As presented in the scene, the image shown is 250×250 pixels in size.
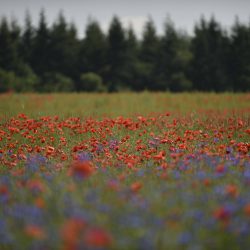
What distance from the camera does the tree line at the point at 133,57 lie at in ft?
116

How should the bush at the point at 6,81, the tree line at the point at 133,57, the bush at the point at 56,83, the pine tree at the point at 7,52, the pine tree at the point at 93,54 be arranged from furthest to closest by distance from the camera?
the pine tree at the point at 93,54 → the tree line at the point at 133,57 → the bush at the point at 56,83 → the pine tree at the point at 7,52 → the bush at the point at 6,81

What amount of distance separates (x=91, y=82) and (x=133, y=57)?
5.74m

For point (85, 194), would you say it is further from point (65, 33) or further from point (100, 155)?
point (65, 33)

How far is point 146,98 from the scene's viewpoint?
613 inches

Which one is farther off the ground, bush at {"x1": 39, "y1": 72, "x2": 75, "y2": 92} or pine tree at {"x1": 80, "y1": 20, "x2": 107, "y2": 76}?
pine tree at {"x1": 80, "y1": 20, "x2": 107, "y2": 76}

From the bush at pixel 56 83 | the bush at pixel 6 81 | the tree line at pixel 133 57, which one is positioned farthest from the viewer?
the tree line at pixel 133 57

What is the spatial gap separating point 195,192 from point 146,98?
40.8 feet

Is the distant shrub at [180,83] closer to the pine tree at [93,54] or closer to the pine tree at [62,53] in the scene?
the pine tree at [93,54]

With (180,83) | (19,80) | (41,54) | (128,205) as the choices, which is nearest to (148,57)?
(180,83)

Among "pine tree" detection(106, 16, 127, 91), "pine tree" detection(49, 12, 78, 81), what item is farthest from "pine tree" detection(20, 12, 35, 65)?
"pine tree" detection(106, 16, 127, 91)

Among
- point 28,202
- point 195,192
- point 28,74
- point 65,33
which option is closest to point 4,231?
point 28,202

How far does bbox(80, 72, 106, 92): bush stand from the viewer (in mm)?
34000

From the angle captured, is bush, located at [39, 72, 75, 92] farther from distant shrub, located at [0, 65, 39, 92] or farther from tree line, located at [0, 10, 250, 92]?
distant shrub, located at [0, 65, 39, 92]

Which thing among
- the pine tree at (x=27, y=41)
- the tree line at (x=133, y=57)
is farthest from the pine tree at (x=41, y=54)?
the pine tree at (x=27, y=41)
